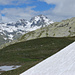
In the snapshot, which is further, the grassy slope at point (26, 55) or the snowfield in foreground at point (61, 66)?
the grassy slope at point (26, 55)

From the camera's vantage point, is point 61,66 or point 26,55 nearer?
point 61,66

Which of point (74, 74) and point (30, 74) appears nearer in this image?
point (74, 74)

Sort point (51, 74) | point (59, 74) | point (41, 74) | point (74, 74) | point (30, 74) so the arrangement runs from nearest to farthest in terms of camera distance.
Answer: point (74, 74) → point (59, 74) → point (51, 74) → point (41, 74) → point (30, 74)

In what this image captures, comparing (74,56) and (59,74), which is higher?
(74,56)

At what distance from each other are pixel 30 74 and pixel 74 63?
16.2 ft

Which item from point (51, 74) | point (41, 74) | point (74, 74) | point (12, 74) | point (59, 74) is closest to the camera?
point (74, 74)

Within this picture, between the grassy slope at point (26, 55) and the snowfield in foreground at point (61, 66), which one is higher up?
the snowfield in foreground at point (61, 66)

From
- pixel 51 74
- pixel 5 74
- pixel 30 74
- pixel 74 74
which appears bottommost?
pixel 5 74

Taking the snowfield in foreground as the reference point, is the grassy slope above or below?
below

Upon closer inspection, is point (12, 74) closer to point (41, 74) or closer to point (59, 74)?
point (41, 74)

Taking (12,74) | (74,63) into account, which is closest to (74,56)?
(74,63)

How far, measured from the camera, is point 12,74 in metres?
30.5

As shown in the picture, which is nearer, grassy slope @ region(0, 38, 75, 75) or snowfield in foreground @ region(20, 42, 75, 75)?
snowfield in foreground @ region(20, 42, 75, 75)

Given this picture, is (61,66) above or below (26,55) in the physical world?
above
